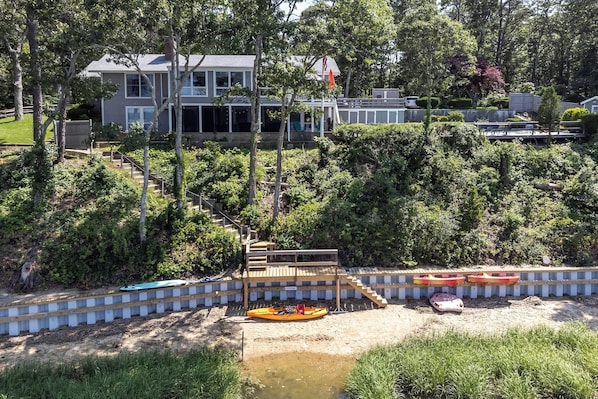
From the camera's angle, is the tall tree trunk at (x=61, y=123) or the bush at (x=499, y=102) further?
the bush at (x=499, y=102)

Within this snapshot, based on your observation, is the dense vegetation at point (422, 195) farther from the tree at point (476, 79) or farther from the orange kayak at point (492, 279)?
the tree at point (476, 79)

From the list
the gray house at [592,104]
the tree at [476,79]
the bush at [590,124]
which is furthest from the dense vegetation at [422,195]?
the tree at [476,79]

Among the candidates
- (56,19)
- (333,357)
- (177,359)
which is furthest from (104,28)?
(333,357)

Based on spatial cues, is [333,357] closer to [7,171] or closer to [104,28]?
[104,28]

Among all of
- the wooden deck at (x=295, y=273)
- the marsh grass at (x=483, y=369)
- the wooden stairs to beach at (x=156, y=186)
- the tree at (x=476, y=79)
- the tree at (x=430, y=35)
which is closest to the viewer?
the marsh grass at (x=483, y=369)

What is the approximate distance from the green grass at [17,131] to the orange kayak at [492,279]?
72.6 ft

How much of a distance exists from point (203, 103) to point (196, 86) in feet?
3.53

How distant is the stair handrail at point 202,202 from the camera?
59.5ft

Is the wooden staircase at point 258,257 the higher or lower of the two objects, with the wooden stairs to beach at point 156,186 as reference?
lower

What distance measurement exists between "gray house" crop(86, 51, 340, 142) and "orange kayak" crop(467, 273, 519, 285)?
44.7 feet

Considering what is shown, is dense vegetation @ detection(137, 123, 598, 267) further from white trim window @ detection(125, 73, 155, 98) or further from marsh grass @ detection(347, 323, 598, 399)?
white trim window @ detection(125, 73, 155, 98)

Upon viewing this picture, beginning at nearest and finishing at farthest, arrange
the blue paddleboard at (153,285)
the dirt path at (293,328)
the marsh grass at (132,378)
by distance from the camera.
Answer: the marsh grass at (132,378)
the dirt path at (293,328)
the blue paddleboard at (153,285)

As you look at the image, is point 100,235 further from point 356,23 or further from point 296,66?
point 356,23

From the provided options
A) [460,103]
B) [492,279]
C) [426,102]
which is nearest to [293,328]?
[492,279]
